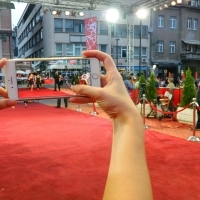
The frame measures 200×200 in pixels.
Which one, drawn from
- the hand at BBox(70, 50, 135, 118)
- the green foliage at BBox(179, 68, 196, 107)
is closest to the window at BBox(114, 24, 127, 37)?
the green foliage at BBox(179, 68, 196, 107)

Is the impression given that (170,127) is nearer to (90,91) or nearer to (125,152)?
(90,91)

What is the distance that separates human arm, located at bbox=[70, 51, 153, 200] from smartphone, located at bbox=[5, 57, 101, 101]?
1.99 ft

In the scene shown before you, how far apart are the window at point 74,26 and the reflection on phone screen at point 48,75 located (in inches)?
1119

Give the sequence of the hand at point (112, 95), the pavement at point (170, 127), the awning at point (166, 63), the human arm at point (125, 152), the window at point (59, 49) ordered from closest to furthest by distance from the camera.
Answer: the human arm at point (125, 152) → the hand at point (112, 95) → the pavement at point (170, 127) → the window at point (59, 49) → the awning at point (166, 63)

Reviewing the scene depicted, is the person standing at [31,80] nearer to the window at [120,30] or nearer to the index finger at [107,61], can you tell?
the index finger at [107,61]

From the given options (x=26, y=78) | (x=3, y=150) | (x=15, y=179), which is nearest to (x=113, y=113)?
(x=26, y=78)

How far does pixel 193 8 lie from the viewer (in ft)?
110

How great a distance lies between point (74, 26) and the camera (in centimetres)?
2981

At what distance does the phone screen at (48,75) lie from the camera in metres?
1.92

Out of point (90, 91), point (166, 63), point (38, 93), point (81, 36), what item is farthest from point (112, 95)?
point (166, 63)

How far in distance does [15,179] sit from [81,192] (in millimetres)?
1097

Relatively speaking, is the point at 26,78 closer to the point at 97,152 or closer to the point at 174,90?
the point at 97,152

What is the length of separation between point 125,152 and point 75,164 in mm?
3650

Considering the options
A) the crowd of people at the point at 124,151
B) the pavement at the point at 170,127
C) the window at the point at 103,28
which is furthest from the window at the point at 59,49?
the crowd of people at the point at 124,151
